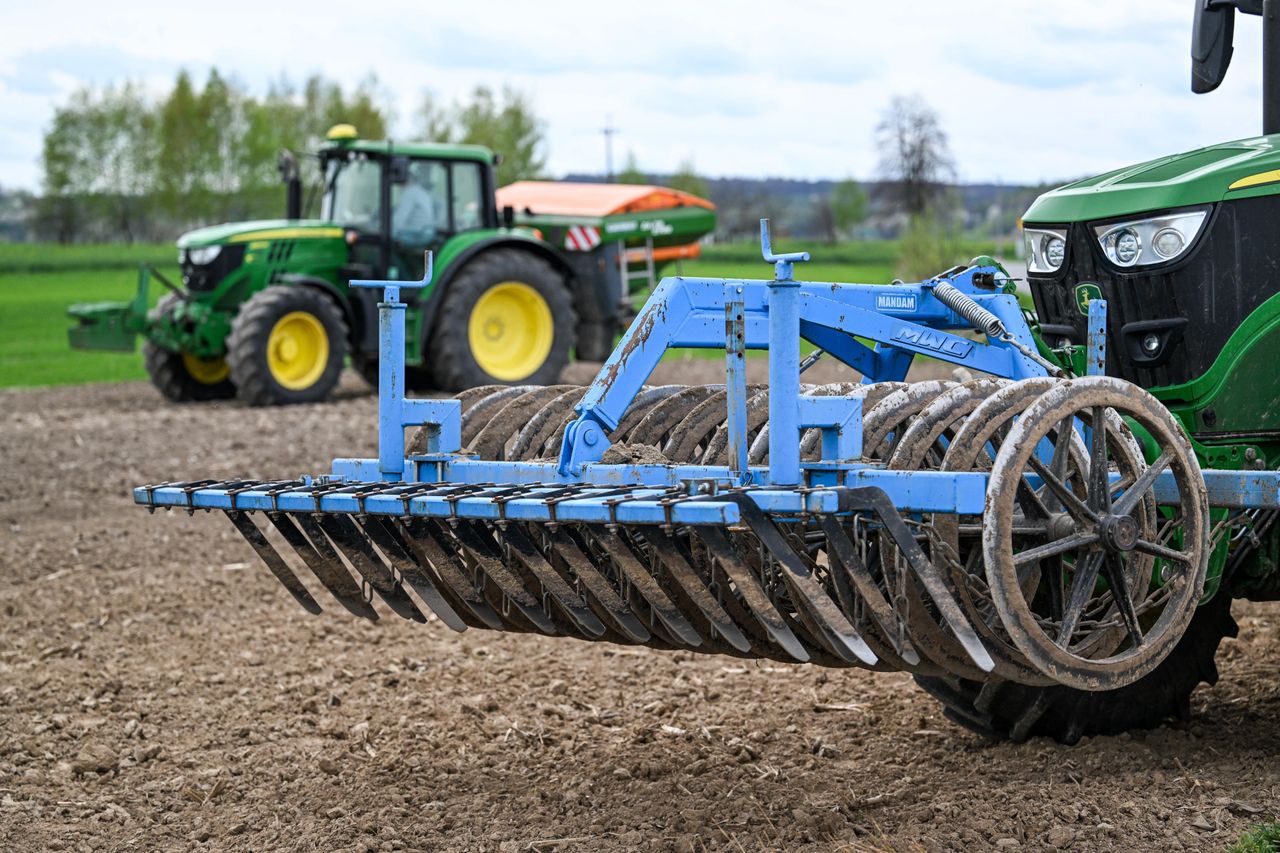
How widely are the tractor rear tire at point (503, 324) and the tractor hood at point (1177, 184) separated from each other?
10772 millimetres

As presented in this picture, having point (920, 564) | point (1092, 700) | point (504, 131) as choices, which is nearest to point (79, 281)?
point (504, 131)

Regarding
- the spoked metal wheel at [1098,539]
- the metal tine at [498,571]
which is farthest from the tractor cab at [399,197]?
the spoked metal wheel at [1098,539]

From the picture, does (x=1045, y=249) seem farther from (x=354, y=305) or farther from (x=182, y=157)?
(x=182, y=157)

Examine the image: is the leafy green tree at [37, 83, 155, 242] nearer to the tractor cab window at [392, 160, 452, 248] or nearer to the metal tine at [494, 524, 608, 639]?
the tractor cab window at [392, 160, 452, 248]

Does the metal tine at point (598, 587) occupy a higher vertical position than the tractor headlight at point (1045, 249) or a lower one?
lower

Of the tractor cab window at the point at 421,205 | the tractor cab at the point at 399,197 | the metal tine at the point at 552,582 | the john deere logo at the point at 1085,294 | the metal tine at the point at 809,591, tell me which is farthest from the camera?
the tractor cab window at the point at 421,205

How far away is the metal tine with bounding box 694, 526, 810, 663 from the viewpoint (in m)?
3.83

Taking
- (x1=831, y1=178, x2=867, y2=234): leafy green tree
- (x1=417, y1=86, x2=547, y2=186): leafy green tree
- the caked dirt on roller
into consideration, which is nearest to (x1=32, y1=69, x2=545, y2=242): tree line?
(x1=417, y1=86, x2=547, y2=186): leafy green tree

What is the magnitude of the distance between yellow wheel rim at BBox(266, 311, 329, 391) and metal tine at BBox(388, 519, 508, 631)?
10.7 meters

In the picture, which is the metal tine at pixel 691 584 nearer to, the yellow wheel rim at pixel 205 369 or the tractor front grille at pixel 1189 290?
the tractor front grille at pixel 1189 290

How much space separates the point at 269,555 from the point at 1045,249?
263 centimetres

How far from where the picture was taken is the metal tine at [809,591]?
3727 mm

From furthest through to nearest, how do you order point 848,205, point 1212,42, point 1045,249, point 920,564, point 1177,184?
point 848,205
point 1212,42
point 1045,249
point 1177,184
point 920,564

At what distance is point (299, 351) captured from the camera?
49.3 feet
